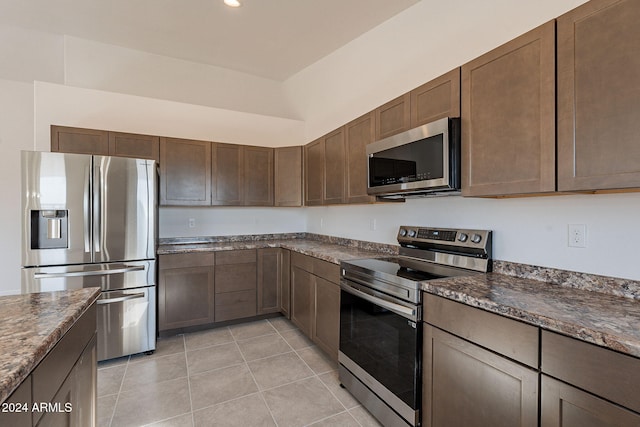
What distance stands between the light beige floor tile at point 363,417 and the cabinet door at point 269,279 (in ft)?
5.75

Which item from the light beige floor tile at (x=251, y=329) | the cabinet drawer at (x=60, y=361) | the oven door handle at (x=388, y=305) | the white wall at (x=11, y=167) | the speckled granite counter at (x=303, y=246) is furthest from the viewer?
the white wall at (x=11, y=167)

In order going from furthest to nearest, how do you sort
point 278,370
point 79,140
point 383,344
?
point 79,140, point 278,370, point 383,344

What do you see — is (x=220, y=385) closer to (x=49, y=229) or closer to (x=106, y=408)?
(x=106, y=408)

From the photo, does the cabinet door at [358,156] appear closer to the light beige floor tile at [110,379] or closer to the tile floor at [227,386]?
the tile floor at [227,386]

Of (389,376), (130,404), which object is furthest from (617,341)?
(130,404)

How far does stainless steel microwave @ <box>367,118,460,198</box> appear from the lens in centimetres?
175

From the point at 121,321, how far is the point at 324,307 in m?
1.84

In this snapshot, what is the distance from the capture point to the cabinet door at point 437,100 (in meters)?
1.76

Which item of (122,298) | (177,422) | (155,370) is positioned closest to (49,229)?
(122,298)

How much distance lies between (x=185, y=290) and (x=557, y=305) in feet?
10.1

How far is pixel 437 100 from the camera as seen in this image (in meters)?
1.88

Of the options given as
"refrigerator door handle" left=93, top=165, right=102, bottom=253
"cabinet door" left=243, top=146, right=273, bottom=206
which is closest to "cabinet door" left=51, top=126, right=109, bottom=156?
"refrigerator door handle" left=93, top=165, right=102, bottom=253

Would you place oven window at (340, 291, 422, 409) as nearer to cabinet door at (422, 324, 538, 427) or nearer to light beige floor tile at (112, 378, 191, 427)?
cabinet door at (422, 324, 538, 427)

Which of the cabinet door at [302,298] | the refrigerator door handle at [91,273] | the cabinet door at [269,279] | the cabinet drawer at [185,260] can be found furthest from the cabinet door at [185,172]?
the cabinet door at [302,298]
